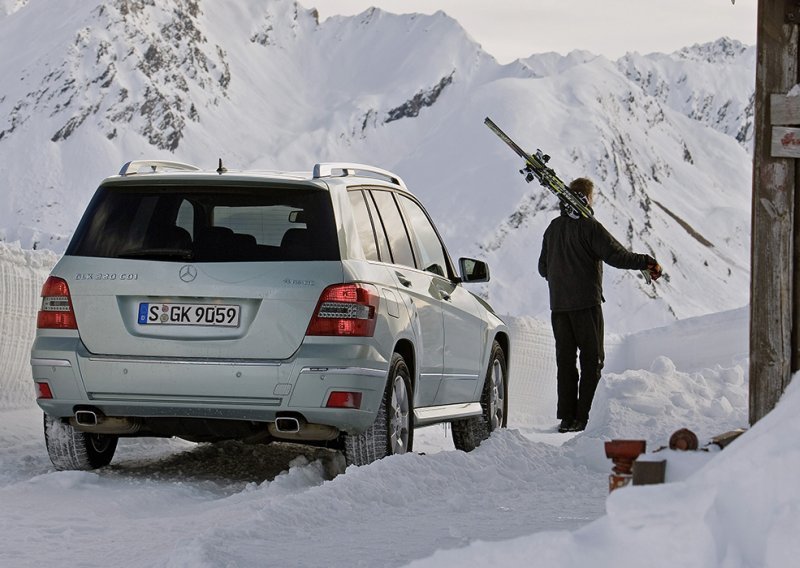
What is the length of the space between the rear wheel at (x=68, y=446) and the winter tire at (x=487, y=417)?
2588 millimetres

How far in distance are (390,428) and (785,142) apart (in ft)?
8.78

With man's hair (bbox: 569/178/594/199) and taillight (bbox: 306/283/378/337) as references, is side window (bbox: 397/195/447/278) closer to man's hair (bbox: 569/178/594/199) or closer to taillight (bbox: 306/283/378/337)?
taillight (bbox: 306/283/378/337)

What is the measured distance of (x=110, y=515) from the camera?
6672 millimetres

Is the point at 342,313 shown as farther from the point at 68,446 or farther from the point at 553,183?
the point at 553,183

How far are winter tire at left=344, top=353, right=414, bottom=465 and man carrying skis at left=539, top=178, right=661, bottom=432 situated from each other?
12.2ft

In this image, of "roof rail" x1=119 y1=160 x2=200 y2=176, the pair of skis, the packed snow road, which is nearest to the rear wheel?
the packed snow road

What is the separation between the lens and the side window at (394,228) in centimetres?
837

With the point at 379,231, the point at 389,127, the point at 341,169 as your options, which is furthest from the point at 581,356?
the point at 389,127

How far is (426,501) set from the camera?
22.4 ft

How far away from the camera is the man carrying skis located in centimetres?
1152

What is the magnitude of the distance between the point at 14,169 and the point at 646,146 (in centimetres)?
6485

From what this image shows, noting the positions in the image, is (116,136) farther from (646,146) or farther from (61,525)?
(61,525)

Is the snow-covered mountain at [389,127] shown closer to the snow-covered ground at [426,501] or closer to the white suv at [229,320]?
the snow-covered ground at [426,501]

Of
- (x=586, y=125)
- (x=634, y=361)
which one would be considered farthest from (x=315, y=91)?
(x=634, y=361)
